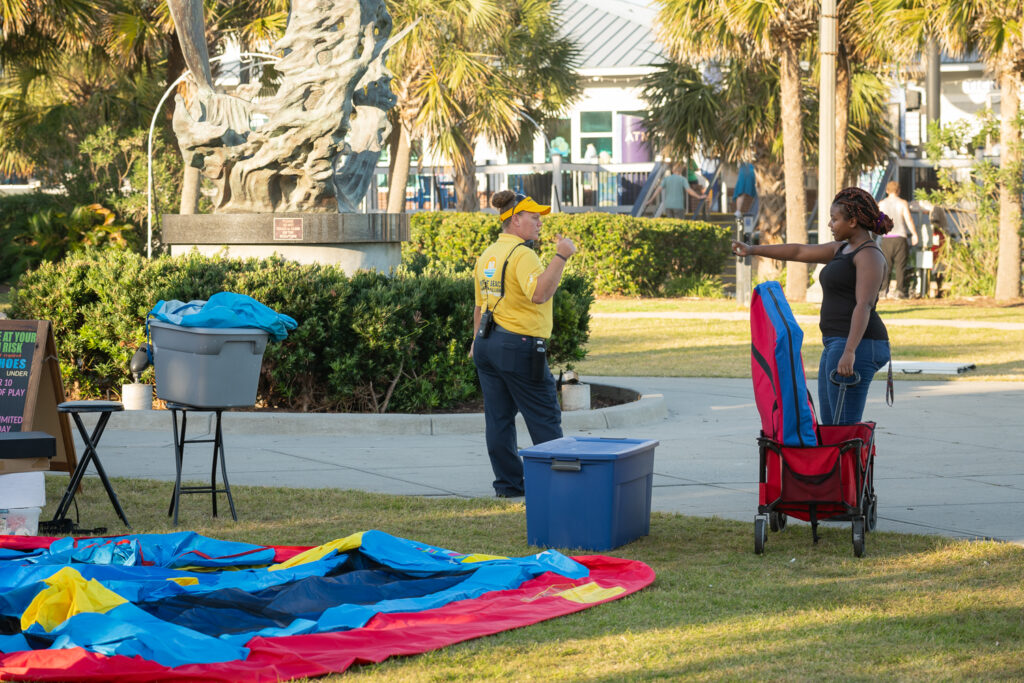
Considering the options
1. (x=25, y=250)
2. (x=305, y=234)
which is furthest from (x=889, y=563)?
(x=25, y=250)

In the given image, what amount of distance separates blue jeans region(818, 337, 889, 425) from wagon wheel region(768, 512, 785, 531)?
25.0 inches

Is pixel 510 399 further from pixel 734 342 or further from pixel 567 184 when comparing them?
pixel 567 184

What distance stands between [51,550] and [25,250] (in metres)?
20.7

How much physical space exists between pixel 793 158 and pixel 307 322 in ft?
49.1

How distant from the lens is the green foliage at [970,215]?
2439 centimetres

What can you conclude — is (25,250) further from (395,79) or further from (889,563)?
(889,563)

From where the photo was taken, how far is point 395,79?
27812 millimetres

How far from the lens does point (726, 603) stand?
18.7 ft

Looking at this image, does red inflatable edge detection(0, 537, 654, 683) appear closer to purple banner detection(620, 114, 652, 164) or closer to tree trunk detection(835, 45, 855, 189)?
tree trunk detection(835, 45, 855, 189)

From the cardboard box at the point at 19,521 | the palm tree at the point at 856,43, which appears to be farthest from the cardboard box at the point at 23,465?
the palm tree at the point at 856,43

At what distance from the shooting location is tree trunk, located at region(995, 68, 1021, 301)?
2352cm

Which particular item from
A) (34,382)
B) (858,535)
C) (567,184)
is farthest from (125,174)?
(858,535)

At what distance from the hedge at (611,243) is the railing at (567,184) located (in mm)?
5572

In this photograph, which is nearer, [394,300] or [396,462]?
[396,462]
